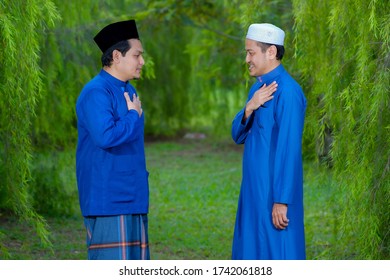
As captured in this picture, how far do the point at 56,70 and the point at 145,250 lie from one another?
451 cm

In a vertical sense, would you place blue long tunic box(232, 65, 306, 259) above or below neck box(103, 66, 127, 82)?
below

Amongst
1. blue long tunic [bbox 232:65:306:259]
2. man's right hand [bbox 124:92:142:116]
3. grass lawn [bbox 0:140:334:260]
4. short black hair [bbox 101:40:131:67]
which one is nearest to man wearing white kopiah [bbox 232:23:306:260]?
blue long tunic [bbox 232:65:306:259]

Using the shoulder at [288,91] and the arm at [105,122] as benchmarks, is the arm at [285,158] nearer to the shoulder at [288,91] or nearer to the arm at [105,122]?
the shoulder at [288,91]

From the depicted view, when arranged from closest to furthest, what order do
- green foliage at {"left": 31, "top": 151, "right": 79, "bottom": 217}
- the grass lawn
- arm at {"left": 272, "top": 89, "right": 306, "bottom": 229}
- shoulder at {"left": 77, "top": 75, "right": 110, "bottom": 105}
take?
arm at {"left": 272, "top": 89, "right": 306, "bottom": 229} < shoulder at {"left": 77, "top": 75, "right": 110, "bottom": 105} < the grass lawn < green foliage at {"left": 31, "top": 151, "right": 79, "bottom": 217}

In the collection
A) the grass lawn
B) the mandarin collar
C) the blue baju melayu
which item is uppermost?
the mandarin collar

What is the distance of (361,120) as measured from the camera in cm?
565

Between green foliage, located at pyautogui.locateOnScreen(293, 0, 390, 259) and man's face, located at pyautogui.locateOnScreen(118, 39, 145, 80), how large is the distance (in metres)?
1.57

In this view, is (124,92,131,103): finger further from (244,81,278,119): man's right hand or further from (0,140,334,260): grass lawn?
(0,140,334,260): grass lawn

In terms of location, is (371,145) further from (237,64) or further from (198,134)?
(198,134)

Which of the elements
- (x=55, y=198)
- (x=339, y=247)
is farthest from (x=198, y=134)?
(x=339, y=247)

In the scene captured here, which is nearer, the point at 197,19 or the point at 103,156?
the point at 103,156

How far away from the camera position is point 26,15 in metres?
5.41

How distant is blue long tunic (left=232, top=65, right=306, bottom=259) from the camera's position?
437 centimetres

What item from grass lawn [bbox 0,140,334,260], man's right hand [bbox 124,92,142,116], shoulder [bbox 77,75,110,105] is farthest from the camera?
grass lawn [bbox 0,140,334,260]
